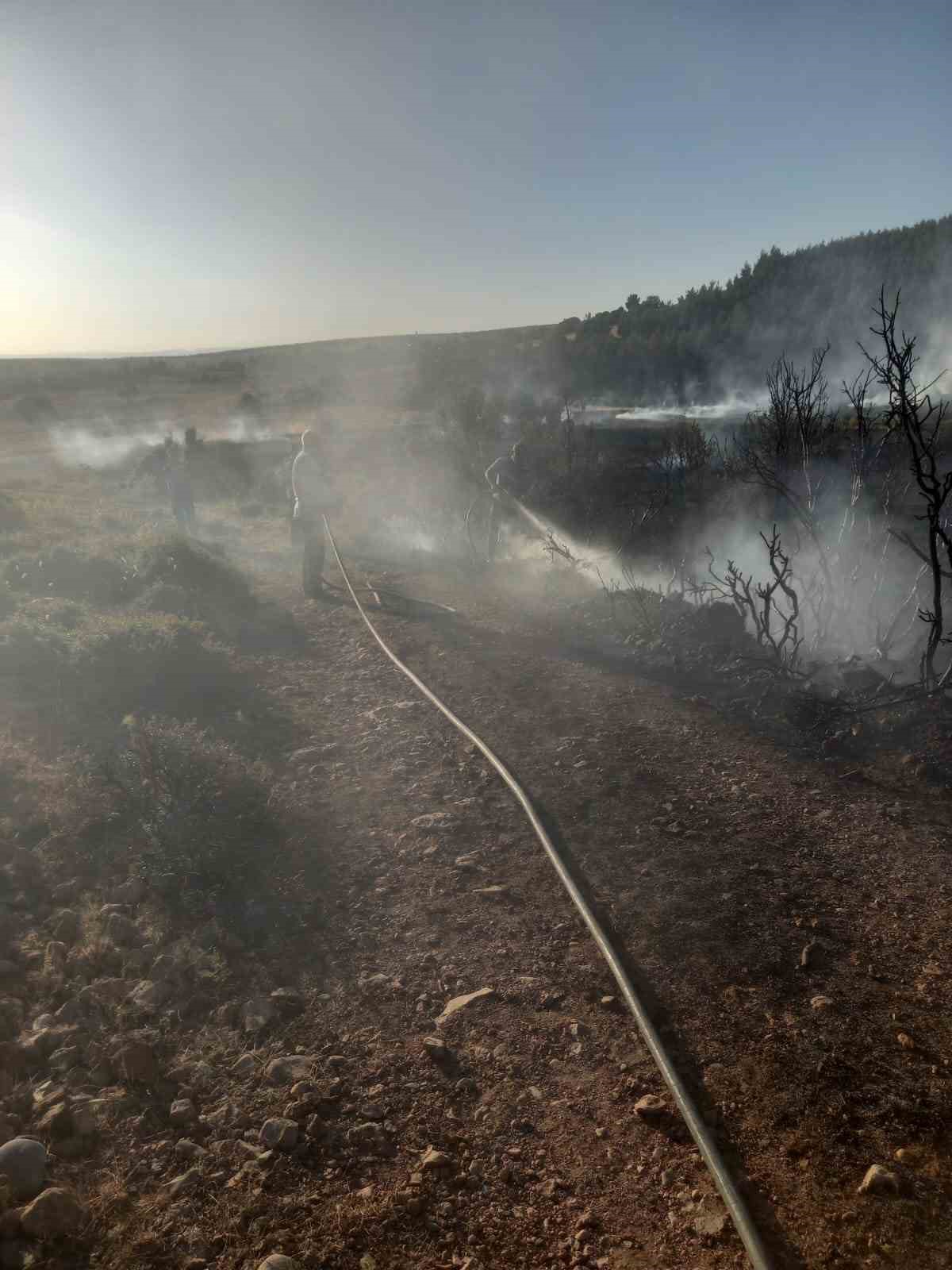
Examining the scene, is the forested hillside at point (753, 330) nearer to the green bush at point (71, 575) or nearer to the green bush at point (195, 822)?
the green bush at point (71, 575)

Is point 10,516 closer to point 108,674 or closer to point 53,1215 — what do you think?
point 108,674

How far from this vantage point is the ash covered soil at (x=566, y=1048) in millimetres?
2938

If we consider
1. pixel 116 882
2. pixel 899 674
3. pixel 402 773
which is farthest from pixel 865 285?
pixel 116 882

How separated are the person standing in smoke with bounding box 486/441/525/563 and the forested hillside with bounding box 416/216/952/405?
15552mm

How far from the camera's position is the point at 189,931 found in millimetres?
4863

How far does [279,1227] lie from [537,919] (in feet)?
7.61

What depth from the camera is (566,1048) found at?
3.83m

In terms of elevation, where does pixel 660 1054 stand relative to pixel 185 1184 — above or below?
above

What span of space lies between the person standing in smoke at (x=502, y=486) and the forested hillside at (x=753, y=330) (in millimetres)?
15552

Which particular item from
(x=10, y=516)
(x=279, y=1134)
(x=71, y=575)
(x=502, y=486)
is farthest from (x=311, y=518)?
(x=279, y=1134)

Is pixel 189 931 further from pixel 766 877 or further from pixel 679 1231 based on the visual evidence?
pixel 766 877

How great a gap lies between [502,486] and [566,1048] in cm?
1429

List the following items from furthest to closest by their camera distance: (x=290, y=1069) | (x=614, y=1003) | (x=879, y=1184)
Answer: (x=614, y=1003) < (x=290, y=1069) < (x=879, y=1184)

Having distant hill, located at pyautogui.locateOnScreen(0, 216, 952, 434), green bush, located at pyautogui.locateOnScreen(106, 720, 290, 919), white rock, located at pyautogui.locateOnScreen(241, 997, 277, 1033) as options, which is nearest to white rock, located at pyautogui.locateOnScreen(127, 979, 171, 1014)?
white rock, located at pyautogui.locateOnScreen(241, 997, 277, 1033)
